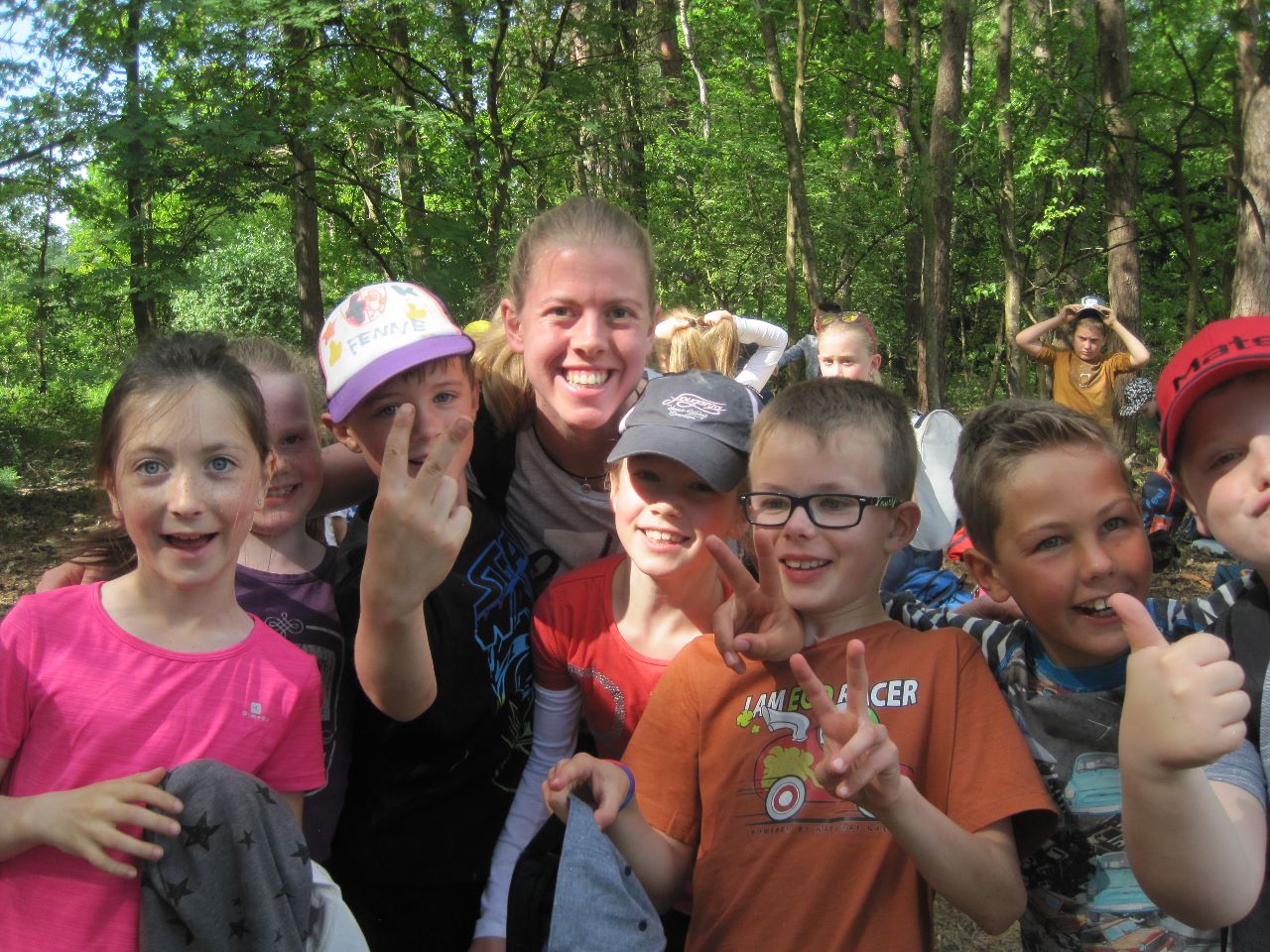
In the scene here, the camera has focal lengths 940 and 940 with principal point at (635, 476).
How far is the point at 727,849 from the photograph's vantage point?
1.75 metres

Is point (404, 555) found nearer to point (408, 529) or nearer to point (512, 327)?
point (408, 529)

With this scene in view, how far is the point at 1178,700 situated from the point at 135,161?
6.55 meters

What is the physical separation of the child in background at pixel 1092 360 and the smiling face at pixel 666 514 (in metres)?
8.43

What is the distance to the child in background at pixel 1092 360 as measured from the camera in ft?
30.9

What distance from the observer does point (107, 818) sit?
143 centimetres

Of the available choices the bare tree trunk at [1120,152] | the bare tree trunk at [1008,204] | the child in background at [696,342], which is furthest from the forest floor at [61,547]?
the bare tree trunk at [1008,204]

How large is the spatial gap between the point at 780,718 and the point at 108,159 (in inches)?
244

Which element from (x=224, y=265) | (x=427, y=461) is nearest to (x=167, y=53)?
(x=427, y=461)

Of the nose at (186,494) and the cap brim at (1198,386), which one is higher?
the cap brim at (1198,386)

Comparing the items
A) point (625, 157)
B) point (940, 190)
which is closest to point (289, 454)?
point (625, 157)

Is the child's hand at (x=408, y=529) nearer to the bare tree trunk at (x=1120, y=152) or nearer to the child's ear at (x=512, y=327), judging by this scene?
the child's ear at (x=512, y=327)

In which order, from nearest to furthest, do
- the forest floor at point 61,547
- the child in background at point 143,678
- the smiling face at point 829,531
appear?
the child in background at point 143,678
the smiling face at point 829,531
the forest floor at point 61,547

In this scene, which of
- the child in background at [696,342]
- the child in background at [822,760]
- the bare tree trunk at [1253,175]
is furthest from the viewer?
the bare tree trunk at [1253,175]

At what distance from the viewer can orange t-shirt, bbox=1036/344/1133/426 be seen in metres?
9.45
